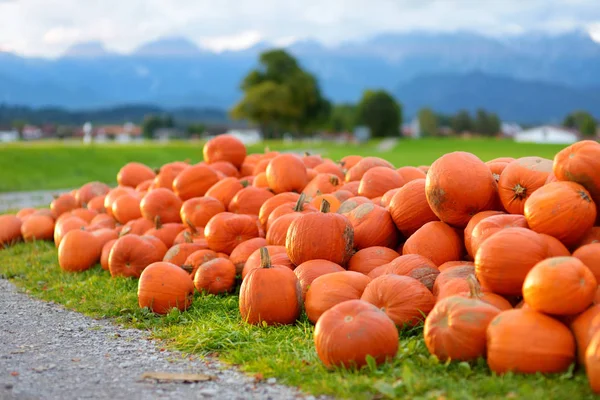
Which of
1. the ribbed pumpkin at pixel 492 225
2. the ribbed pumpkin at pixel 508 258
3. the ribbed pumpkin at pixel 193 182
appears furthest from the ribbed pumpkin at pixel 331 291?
the ribbed pumpkin at pixel 193 182

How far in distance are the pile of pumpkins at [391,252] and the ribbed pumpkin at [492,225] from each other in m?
0.01

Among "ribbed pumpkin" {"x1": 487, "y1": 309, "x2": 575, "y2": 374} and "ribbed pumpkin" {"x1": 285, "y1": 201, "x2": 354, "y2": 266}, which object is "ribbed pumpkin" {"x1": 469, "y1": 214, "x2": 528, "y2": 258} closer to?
"ribbed pumpkin" {"x1": 487, "y1": 309, "x2": 575, "y2": 374}

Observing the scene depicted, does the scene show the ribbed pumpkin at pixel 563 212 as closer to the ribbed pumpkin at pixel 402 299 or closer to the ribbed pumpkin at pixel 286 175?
the ribbed pumpkin at pixel 402 299

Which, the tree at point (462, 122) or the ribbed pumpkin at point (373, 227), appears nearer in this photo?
the ribbed pumpkin at point (373, 227)

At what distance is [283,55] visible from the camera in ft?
272

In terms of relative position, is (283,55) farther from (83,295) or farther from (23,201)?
(83,295)

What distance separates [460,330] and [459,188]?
1.42 m

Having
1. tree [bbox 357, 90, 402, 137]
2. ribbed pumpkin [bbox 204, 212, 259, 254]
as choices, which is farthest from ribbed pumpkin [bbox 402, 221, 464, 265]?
tree [bbox 357, 90, 402, 137]

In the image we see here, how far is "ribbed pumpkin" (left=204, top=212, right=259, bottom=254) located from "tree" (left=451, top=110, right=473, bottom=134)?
432ft

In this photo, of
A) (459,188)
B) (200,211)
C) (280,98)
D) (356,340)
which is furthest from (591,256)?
(280,98)

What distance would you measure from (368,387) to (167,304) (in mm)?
2326

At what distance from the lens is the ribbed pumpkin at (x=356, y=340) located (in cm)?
350

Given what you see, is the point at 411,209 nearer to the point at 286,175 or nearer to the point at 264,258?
the point at 264,258

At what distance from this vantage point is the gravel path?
3400 millimetres
